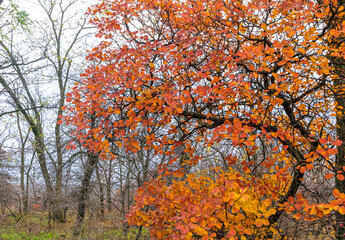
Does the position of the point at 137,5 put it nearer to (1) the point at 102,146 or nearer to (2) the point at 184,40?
(2) the point at 184,40

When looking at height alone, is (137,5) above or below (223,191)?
above

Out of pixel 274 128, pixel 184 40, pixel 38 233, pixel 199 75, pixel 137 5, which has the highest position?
pixel 137 5

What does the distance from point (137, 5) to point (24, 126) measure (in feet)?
63.7

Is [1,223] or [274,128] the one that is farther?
[1,223]

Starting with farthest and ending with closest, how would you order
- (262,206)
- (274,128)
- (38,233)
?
(38,233) < (274,128) < (262,206)

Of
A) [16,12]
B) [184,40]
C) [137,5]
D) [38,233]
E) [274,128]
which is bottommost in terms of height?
[38,233]

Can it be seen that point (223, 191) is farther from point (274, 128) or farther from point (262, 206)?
point (274, 128)

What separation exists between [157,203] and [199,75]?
5.47 feet

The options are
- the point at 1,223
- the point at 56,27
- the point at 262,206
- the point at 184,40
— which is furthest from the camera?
the point at 56,27

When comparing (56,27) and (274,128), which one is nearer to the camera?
(274,128)

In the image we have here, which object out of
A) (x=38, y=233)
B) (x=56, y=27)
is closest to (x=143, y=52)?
(x=38, y=233)

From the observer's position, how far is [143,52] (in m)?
4.13

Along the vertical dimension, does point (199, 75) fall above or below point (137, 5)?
below

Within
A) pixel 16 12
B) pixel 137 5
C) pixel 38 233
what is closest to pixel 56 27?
pixel 16 12
